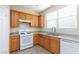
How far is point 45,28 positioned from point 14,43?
86.2 inches

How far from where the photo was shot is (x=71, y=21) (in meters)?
2.99

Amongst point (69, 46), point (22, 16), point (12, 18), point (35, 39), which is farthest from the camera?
point (35, 39)

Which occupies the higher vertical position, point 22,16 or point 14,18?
point 22,16

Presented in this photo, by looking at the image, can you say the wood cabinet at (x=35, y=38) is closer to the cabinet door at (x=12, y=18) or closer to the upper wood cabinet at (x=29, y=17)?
the upper wood cabinet at (x=29, y=17)

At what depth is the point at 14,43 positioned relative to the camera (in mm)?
3514

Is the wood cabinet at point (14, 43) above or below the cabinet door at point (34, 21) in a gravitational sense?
below

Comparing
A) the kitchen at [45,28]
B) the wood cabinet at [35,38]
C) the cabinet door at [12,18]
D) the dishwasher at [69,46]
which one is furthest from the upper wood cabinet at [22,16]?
the dishwasher at [69,46]

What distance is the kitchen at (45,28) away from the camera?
102 inches

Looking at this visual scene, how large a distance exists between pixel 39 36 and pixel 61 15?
1.98 metres

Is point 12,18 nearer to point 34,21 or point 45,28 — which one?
point 34,21

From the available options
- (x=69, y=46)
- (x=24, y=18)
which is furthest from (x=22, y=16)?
(x=69, y=46)

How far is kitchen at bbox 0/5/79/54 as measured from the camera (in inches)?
102
